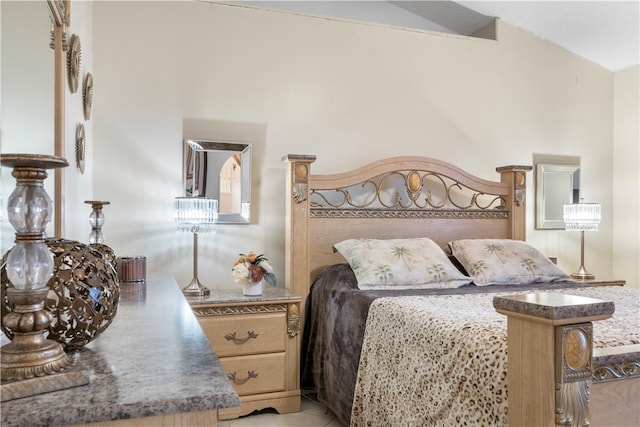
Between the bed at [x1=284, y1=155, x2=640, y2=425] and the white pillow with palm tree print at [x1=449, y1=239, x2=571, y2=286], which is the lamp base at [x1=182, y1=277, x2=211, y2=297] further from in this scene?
the white pillow with palm tree print at [x1=449, y1=239, x2=571, y2=286]

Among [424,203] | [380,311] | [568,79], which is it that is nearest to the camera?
[380,311]

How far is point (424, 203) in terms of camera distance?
355cm

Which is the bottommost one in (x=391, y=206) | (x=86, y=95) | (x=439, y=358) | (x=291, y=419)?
(x=291, y=419)

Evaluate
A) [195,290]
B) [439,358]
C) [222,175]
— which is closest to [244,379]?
[195,290]

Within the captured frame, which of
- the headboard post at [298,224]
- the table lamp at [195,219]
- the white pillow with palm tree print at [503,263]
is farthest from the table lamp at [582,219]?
the table lamp at [195,219]

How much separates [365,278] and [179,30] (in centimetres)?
197

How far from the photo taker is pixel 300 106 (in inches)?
132

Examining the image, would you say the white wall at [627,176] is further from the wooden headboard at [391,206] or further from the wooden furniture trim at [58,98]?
the wooden furniture trim at [58,98]

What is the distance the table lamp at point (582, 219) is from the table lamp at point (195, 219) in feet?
8.88

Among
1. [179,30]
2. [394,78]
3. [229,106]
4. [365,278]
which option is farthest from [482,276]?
[179,30]

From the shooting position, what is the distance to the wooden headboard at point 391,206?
3.05 meters

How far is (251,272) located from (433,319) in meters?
1.26

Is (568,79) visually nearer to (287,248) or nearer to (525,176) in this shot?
(525,176)

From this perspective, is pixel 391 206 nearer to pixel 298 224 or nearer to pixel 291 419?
pixel 298 224
